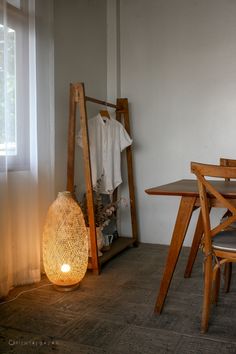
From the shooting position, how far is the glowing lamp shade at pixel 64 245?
219 centimetres

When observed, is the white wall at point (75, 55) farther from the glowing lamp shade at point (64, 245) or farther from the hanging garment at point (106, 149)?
the glowing lamp shade at point (64, 245)

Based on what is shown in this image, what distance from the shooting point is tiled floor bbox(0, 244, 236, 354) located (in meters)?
1.63

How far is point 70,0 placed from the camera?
9.47 ft

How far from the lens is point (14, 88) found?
220cm

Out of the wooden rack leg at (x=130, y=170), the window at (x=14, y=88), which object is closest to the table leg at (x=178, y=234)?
the window at (x=14, y=88)

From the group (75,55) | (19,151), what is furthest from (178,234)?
(75,55)

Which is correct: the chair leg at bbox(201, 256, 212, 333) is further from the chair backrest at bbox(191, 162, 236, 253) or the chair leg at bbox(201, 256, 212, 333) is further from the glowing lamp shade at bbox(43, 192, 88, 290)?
the glowing lamp shade at bbox(43, 192, 88, 290)

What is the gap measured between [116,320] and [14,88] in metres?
1.50

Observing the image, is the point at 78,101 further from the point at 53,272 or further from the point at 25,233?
the point at 53,272

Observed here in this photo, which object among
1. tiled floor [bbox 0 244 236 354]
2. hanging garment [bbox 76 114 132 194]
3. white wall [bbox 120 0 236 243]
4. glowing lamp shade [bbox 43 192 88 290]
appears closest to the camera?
tiled floor [bbox 0 244 236 354]

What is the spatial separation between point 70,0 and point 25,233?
192 cm

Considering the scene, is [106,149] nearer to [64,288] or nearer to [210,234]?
[64,288]

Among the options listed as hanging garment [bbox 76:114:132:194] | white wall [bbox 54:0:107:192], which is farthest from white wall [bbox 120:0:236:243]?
hanging garment [bbox 76:114:132:194]

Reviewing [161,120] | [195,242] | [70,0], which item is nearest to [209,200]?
[195,242]
